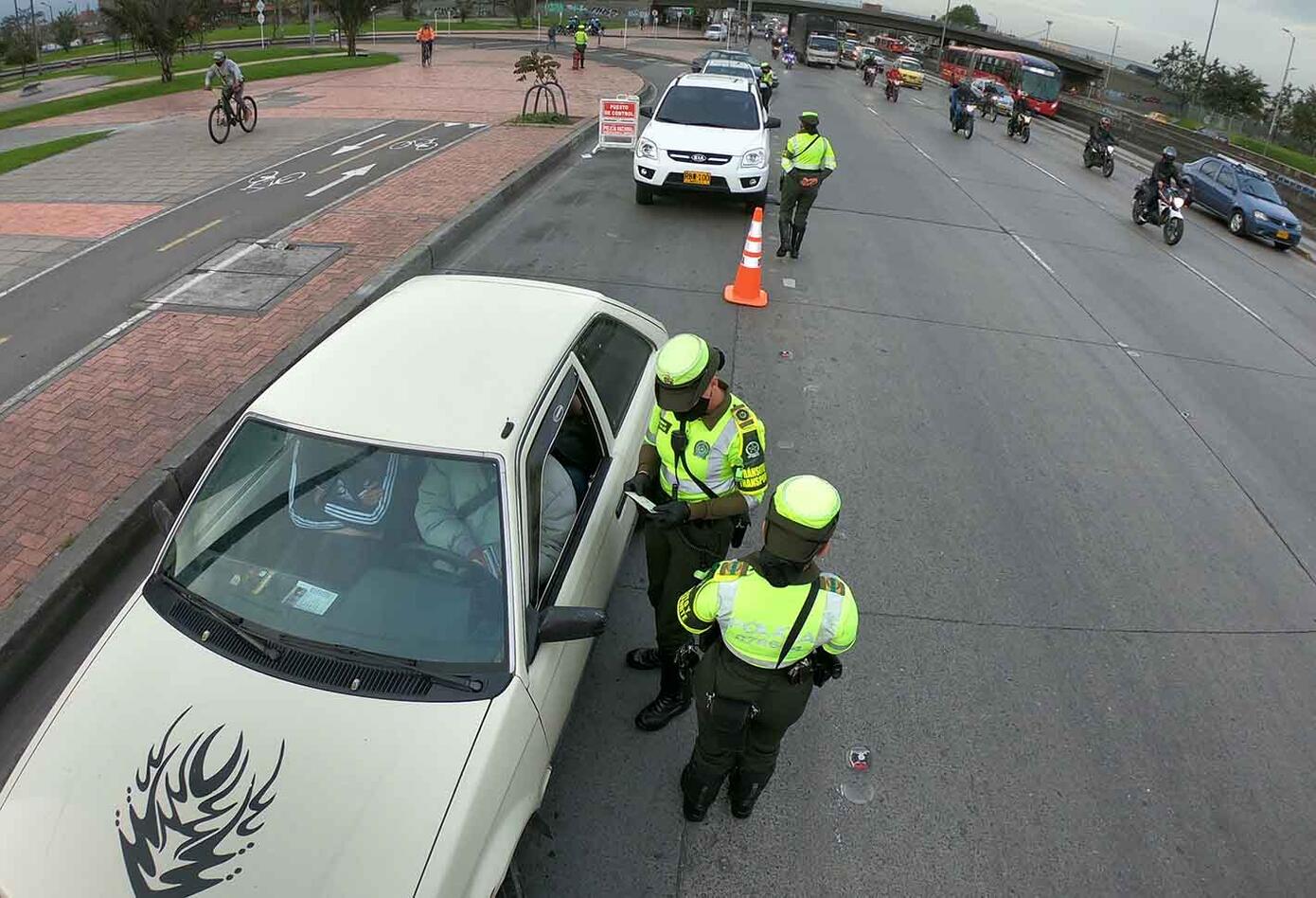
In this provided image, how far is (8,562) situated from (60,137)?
53.7 feet

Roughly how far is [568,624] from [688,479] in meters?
0.93

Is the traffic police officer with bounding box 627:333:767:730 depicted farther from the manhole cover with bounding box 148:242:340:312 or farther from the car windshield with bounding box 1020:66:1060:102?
the car windshield with bounding box 1020:66:1060:102

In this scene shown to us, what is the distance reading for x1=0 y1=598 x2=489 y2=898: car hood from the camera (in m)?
2.27

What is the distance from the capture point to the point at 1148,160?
25.6m

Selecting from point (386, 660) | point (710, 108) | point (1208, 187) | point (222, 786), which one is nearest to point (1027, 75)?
point (1208, 187)

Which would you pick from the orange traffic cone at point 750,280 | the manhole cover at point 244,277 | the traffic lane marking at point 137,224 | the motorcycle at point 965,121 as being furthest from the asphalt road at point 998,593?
the motorcycle at point 965,121

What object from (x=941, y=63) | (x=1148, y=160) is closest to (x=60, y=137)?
(x=1148, y=160)

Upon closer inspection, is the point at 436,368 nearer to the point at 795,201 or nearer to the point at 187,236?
the point at 795,201

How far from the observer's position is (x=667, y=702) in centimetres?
386

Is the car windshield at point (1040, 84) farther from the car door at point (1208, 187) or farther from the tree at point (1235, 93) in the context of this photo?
the tree at point (1235, 93)

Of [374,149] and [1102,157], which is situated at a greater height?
[1102,157]

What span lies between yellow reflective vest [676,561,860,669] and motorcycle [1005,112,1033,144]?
26.2m

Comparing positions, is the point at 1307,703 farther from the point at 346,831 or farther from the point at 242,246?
the point at 242,246

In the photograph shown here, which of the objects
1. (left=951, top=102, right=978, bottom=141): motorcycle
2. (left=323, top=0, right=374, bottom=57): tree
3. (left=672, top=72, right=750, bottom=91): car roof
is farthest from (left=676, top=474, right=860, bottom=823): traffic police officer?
(left=323, top=0, right=374, bottom=57): tree
